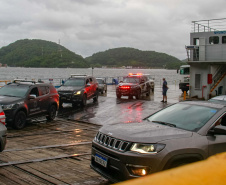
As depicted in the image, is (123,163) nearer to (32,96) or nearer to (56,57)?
(32,96)

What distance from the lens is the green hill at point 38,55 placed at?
17462 cm

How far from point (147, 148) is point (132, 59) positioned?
182 meters

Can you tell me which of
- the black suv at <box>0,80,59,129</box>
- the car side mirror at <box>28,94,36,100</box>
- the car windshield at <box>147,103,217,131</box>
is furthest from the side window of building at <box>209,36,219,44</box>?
the car windshield at <box>147,103,217,131</box>

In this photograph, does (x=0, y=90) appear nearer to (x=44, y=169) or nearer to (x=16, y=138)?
(x=16, y=138)

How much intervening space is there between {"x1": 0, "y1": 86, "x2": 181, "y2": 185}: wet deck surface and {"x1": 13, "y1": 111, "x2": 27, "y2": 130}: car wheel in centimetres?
23

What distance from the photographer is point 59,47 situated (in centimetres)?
18788

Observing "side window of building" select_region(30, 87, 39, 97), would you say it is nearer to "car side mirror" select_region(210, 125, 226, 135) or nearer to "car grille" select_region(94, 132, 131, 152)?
"car grille" select_region(94, 132, 131, 152)

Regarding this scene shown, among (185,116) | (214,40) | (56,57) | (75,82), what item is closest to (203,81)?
(214,40)

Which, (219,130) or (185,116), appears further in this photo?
(185,116)

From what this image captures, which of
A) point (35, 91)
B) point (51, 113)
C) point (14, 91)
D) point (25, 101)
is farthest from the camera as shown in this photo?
point (51, 113)

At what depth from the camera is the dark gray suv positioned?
4484 mm

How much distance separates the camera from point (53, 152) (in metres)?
8.15

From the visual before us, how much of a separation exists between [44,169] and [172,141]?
3.18 m

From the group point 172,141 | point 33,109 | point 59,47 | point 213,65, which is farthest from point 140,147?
point 59,47
